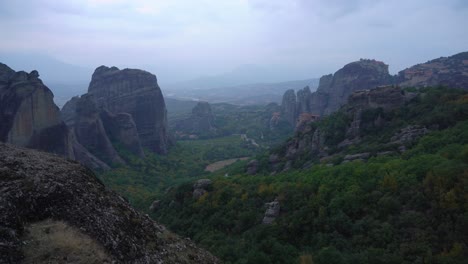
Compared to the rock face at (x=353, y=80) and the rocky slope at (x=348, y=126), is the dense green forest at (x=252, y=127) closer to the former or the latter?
the rock face at (x=353, y=80)

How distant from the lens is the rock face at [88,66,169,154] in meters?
61.6

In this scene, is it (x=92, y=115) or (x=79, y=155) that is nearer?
(x=79, y=155)

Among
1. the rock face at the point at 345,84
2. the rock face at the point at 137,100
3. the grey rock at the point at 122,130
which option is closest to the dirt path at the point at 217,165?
the rock face at the point at 137,100

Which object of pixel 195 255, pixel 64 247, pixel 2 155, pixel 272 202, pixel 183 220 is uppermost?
pixel 2 155

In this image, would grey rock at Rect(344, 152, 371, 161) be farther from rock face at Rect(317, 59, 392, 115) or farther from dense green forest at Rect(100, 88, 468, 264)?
rock face at Rect(317, 59, 392, 115)

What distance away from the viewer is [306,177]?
85.8 feet

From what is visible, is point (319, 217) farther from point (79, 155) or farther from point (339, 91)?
point (339, 91)

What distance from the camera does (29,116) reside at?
3819cm

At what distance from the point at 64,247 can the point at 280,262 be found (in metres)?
11.8

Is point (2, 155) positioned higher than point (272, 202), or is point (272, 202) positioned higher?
point (2, 155)

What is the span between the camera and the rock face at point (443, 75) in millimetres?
58219

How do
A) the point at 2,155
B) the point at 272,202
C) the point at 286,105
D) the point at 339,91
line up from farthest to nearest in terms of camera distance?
the point at 286,105 < the point at 339,91 < the point at 272,202 < the point at 2,155

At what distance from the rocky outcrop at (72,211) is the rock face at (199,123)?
83.7 meters

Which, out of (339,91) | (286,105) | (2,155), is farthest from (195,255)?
(286,105)
